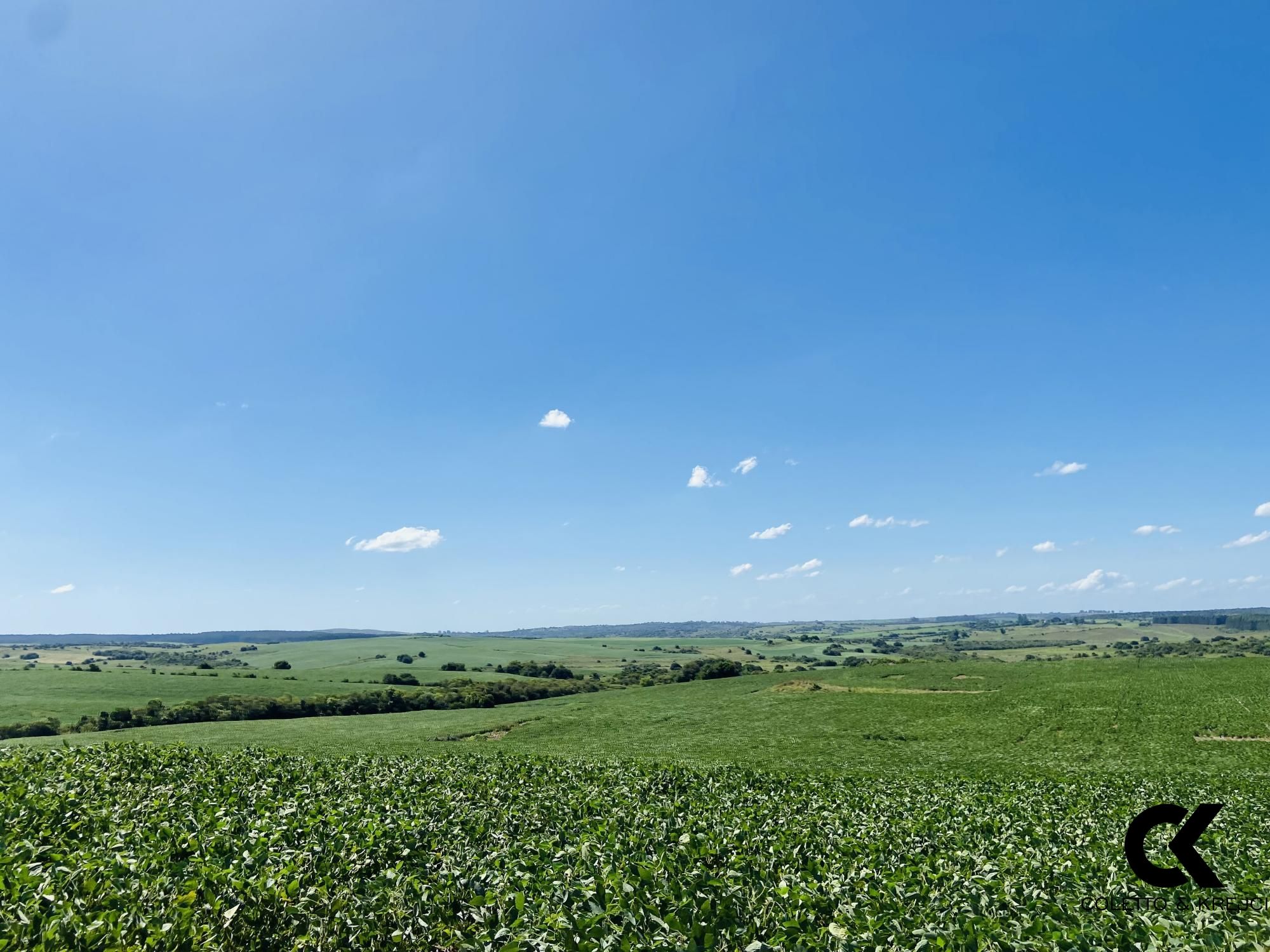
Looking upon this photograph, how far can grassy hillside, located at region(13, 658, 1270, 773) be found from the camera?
5475cm

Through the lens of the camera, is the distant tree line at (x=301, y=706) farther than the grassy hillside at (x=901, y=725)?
Yes

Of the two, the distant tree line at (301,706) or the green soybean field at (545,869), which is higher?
the green soybean field at (545,869)

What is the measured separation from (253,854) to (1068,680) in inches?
4252

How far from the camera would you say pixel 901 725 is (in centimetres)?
7631

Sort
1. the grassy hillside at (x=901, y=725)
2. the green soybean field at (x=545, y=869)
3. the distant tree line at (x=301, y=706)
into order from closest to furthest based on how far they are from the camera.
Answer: the green soybean field at (x=545, y=869)
the grassy hillside at (x=901, y=725)
the distant tree line at (x=301, y=706)

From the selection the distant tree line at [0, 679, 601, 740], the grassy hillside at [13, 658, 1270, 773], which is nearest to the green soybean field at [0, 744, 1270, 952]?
the grassy hillside at [13, 658, 1270, 773]

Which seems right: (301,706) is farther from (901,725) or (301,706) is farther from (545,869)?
(545,869)

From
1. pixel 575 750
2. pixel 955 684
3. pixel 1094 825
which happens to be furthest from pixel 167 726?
pixel 955 684

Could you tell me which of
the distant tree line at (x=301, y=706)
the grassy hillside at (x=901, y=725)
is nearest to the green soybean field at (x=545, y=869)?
the grassy hillside at (x=901, y=725)

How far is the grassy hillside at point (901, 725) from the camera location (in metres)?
54.8

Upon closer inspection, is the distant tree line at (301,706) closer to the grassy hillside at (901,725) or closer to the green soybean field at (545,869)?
the grassy hillside at (901,725)

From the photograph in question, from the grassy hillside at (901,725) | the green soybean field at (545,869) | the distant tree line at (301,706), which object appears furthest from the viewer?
the distant tree line at (301,706)

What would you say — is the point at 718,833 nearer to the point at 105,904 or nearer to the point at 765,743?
the point at 105,904

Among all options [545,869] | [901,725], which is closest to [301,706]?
[901,725]
